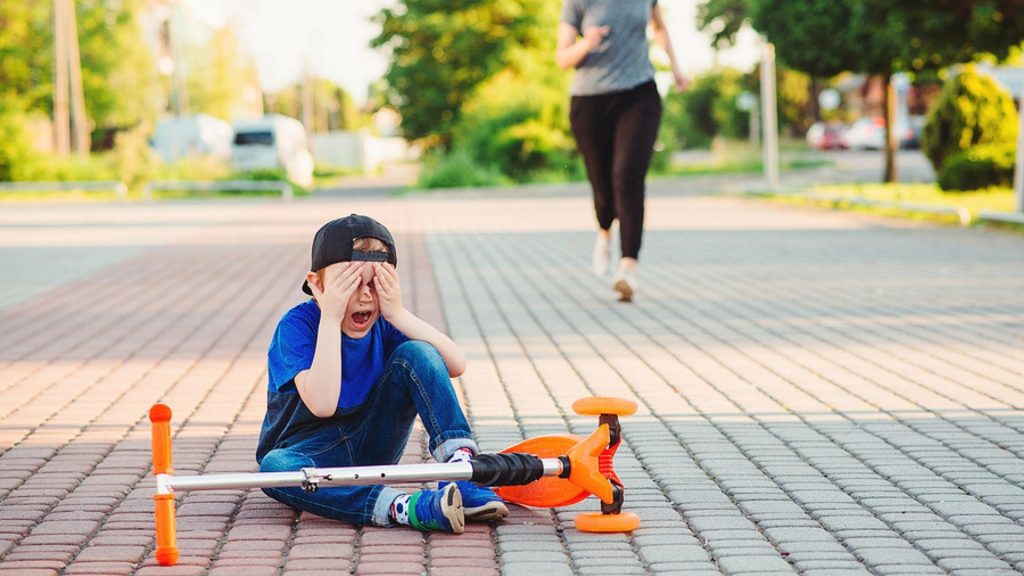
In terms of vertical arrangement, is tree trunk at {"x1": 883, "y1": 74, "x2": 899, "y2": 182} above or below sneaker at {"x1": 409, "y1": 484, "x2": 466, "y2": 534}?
above

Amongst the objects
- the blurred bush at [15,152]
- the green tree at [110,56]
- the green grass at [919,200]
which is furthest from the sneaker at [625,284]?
the green tree at [110,56]

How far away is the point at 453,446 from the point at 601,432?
1.32ft

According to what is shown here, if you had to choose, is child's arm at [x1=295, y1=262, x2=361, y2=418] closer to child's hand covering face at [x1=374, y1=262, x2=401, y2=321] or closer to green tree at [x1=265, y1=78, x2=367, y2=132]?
child's hand covering face at [x1=374, y1=262, x2=401, y2=321]

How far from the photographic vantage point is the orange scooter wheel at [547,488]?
156 inches

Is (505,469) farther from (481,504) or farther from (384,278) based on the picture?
(384,278)

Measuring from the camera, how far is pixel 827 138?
190ft

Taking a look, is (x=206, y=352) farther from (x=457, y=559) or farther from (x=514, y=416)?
(x=457, y=559)

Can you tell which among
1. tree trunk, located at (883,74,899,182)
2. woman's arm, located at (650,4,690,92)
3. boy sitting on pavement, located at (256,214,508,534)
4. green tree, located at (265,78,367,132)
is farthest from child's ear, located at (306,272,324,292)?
green tree, located at (265,78,367,132)

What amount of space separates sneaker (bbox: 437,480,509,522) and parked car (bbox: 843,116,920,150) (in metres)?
51.0

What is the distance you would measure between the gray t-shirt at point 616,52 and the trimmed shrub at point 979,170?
12.0 meters

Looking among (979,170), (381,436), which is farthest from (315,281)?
(979,170)

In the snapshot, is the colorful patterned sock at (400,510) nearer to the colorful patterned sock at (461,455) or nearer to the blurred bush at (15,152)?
the colorful patterned sock at (461,455)

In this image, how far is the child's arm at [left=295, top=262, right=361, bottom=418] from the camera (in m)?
3.79

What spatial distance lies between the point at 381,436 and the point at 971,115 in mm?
19916
